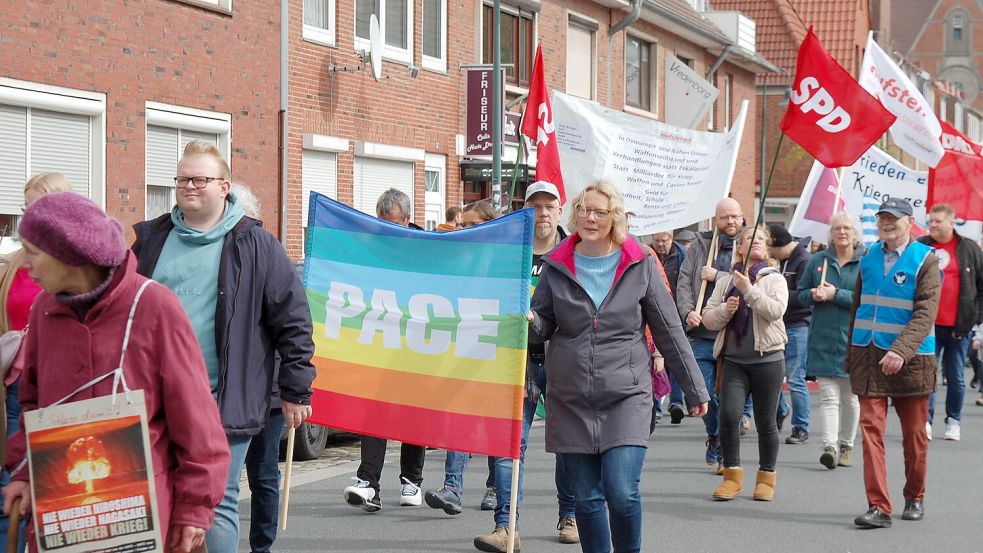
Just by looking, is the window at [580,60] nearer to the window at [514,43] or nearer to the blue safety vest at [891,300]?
the window at [514,43]

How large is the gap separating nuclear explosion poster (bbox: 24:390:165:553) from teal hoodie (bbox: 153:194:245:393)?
1.68 m

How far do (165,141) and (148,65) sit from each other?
0.90 meters

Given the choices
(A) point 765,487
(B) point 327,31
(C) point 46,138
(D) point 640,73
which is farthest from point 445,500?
(D) point 640,73

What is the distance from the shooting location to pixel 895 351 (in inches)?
324

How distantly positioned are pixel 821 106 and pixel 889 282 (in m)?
1.67

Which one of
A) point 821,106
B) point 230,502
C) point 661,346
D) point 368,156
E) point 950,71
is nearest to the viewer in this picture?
point 230,502

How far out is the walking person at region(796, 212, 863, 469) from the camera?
10703mm

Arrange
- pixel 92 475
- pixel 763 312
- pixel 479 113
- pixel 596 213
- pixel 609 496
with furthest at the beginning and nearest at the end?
1. pixel 479 113
2. pixel 763 312
3. pixel 596 213
4. pixel 609 496
5. pixel 92 475

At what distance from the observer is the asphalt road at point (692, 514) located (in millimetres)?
7668

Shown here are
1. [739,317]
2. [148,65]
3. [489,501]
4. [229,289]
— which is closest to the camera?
[229,289]

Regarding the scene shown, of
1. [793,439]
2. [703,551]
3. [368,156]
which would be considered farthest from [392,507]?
[368,156]

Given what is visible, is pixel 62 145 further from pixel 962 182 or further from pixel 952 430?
pixel 962 182

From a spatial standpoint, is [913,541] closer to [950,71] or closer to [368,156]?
[368,156]

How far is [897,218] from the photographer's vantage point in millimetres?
8414
